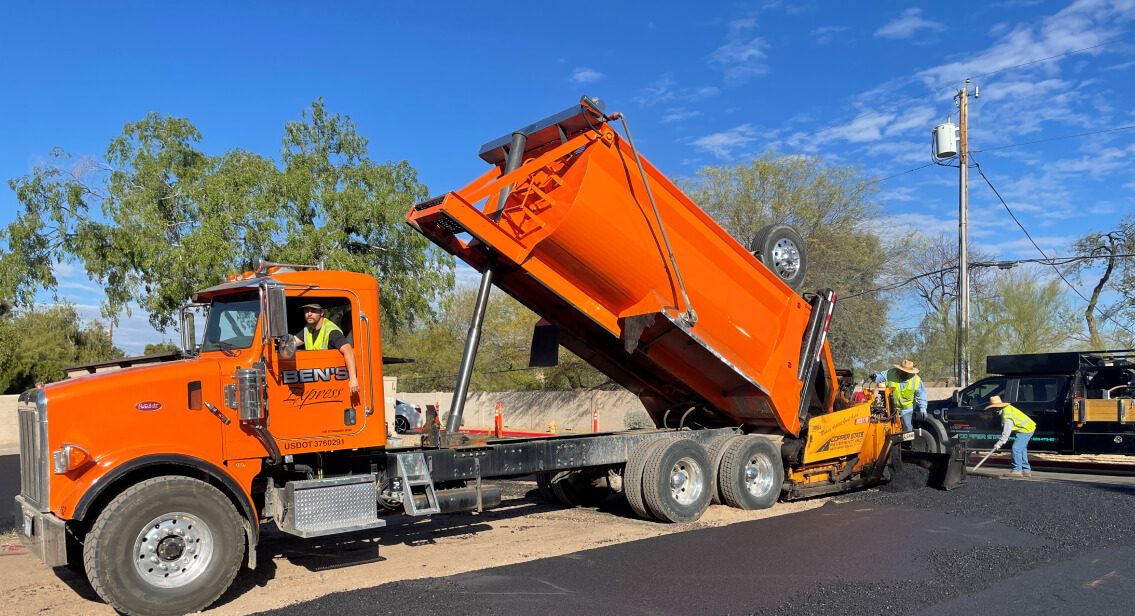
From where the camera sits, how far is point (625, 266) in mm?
7918

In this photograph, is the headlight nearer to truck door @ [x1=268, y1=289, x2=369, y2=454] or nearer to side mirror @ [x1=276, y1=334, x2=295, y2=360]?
truck door @ [x1=268, y1=289, x2=369, y2=454]

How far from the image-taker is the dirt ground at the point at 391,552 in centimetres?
611

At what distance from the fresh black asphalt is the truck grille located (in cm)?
183

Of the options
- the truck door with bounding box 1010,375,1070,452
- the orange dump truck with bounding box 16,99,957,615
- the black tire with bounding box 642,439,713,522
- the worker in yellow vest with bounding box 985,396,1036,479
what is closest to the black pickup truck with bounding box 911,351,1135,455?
the truck door with bounding box 1010,375,1070,452

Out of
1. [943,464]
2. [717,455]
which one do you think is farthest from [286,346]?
[943,464]

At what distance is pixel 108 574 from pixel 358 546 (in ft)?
8.80

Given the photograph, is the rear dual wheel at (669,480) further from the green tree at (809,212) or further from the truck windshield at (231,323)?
the green tree at (809,212)

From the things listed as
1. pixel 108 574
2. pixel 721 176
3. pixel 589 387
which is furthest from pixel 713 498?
pixel 589 387

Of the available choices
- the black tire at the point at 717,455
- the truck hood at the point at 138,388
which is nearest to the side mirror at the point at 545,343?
the black tire at the point at 717,455

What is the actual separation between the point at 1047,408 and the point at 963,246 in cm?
824

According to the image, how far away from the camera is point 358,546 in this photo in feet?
25.7

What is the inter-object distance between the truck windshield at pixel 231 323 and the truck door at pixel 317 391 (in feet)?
0.92

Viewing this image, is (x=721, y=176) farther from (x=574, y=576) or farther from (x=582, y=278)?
(x=574, y=576)

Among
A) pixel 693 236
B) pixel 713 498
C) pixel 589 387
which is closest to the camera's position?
pixel 693 236
